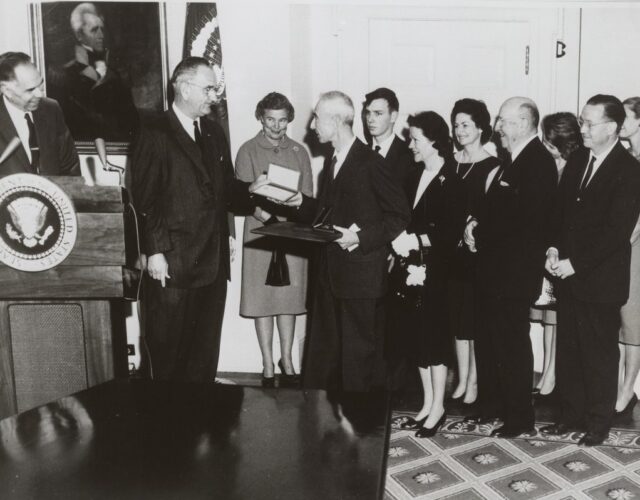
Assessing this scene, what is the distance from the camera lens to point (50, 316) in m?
2.19

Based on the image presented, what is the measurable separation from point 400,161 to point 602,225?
1.07 m

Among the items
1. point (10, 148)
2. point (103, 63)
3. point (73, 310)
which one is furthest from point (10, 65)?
point (73, 310)

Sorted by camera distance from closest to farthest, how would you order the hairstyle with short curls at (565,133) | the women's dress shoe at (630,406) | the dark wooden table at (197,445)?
the dark wooden table at (197,445) < the women's dress shoe at (630,406) < the hairstyle with short curls at (565,133)

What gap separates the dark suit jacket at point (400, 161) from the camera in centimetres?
330

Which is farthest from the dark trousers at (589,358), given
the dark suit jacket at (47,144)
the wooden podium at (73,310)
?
the dark suit jacket at (47,144)

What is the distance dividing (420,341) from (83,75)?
2.45 meters

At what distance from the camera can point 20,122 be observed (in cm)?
277

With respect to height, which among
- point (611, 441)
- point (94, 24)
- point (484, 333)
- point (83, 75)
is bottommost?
point (611, 441)

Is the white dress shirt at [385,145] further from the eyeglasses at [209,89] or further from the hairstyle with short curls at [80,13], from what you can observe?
the hairstyle with short curls at [80,13]

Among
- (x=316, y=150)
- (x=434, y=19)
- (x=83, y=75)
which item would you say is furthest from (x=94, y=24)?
(x=434, y=19)

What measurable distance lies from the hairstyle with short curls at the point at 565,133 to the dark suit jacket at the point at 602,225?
0.52m

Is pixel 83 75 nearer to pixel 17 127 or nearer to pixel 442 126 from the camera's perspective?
pixel 17 127

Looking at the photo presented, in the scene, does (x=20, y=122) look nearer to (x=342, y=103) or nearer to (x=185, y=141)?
(x=185, y=141)

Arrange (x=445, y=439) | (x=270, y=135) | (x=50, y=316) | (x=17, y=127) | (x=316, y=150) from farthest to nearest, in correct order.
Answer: (x=316, y=150)
(x=270, y=135)
(x=445, y=439)
(x=17, y=127)
(x=50, y=316)
